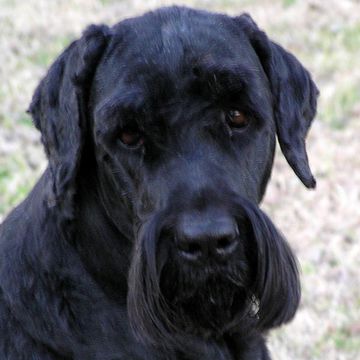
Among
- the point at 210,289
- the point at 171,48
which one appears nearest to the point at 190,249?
the point at 210,289

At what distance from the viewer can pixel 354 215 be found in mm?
6266

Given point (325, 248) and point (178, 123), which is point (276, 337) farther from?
point (178, 123)

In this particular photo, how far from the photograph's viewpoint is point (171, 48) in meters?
3.27

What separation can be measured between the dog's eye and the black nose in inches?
14.9

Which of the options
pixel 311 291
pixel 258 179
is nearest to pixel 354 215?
pixel 311 291

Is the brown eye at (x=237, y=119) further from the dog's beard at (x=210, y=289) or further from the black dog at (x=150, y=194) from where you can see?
the dog's beard at (x=210, y=289)

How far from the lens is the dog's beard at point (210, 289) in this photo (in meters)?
3.07

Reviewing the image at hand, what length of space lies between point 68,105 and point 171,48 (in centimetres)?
42

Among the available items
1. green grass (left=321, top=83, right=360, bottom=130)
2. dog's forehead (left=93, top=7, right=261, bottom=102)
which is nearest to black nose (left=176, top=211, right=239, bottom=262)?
dog's forehead (left=93, top=7, right=261, bottom=102)

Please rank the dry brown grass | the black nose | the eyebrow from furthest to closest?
the dry brown grass → the eyebrow → the black nose

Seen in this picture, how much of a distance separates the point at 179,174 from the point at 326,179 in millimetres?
3641

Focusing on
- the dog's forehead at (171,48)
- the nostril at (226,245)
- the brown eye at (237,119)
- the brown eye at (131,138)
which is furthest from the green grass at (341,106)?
the nostril at (226,245)

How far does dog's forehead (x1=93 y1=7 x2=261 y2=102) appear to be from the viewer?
3.24 metres

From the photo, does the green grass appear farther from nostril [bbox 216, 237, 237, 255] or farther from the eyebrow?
nostril [bbox 216, 237, 237, 255]
